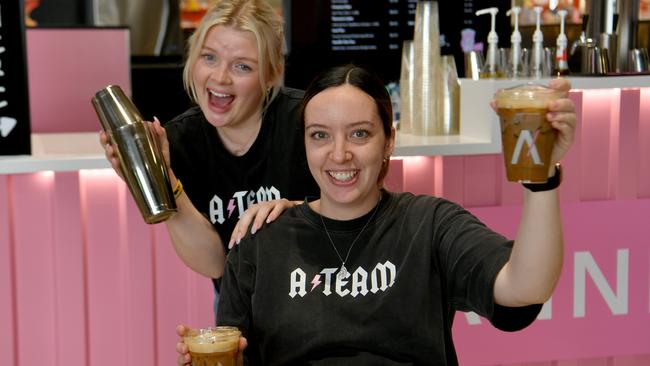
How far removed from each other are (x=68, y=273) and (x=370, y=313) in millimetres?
1324

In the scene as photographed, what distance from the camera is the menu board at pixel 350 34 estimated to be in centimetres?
632

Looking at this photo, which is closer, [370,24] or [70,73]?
[70,73]

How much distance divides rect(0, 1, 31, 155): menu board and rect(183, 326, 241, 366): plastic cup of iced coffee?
4.44ft

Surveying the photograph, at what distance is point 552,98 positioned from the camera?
1.43 meters

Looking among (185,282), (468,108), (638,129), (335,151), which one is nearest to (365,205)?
(335,151)

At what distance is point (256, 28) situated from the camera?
2105 millimetres

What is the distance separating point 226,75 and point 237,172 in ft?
0.78

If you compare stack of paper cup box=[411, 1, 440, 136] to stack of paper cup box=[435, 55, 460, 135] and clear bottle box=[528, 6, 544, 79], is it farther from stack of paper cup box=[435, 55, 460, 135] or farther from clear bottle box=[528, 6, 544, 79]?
clear bottle box=[528, 6, 544, 79]

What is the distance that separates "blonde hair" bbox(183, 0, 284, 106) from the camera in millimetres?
→ 2107

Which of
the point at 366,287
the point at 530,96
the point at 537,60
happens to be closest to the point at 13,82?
the point at 366,287

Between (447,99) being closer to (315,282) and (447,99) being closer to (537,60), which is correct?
(537,60)

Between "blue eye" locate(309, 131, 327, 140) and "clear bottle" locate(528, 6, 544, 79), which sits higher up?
"clear bottle" locate(528, 6, 544, 79)

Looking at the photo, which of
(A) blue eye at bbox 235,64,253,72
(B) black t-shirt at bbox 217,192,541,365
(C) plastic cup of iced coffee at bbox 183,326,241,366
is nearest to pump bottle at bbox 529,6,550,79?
(A) blue eye at bbox 235,64,253,72

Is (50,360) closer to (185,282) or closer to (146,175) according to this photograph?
(185,282)
